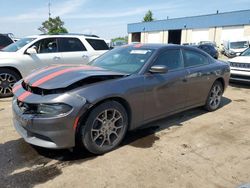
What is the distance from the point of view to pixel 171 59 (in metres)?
4.67

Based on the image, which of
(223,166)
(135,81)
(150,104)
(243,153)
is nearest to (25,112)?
(135,81)

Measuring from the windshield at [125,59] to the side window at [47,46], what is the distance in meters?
3.12

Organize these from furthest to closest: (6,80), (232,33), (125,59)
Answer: (232,33), (6,80), (125,59)

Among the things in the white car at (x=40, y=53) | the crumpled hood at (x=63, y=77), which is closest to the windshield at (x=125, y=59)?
the crumpled hood at (x=63, y=77)

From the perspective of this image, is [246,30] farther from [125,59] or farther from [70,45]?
[125,59]

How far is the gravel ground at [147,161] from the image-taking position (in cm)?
301

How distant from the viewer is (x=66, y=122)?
3135 mm

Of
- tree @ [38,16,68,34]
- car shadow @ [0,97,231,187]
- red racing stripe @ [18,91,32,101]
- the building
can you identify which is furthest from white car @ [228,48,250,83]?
tree @ [38,16,68,34]

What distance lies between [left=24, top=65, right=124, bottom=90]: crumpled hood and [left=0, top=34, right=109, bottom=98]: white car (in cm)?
334

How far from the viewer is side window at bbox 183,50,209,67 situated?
16.3ft

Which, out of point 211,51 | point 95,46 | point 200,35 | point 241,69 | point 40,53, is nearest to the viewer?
point 40,53

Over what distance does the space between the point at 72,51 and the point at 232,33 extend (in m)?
35.8

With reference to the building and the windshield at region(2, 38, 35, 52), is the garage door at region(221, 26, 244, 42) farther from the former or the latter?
the windshield at region(2, 38, 35, 52)

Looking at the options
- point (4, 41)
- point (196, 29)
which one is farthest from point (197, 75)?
point (196, 29)
